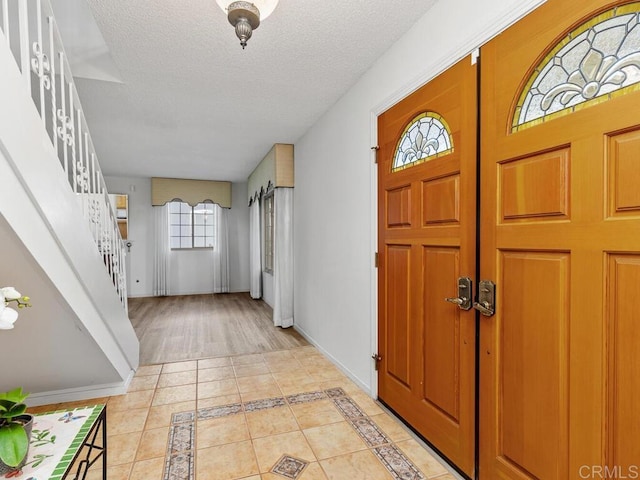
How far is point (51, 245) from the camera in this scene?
153cm

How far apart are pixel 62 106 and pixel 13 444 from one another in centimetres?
154

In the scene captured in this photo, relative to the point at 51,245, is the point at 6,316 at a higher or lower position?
lower

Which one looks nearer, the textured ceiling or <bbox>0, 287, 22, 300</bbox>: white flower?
<bbox>0, 287, 22, 300</bbox>: white flower

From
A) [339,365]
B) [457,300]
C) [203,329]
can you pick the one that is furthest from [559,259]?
[203,329]

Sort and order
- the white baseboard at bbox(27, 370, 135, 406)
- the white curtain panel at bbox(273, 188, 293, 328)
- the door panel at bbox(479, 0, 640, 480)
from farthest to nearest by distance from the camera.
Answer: the white curtain panel at bbox(273, 188, 293, 328) → the white baseboard at bbox(27, 370, 135, 406) → the door panel at bbox(479, 0, 640, 480)

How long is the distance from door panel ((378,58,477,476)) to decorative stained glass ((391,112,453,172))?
11mm

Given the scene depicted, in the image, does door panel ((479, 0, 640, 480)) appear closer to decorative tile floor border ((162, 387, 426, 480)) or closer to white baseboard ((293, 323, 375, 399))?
decorative tile floor border ((162, 387, 426, 480))

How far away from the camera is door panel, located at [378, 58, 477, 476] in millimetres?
1655

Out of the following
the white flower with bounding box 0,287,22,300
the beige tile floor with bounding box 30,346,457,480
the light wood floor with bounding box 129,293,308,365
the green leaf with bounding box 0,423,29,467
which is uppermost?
the white flower with bounding box 0,287,22,300

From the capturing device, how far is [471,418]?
1633mm

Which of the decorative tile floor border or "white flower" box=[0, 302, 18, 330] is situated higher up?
"white flower" box=[0, 302, 18, 330]

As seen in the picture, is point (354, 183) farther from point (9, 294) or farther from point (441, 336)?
point (9, 294)

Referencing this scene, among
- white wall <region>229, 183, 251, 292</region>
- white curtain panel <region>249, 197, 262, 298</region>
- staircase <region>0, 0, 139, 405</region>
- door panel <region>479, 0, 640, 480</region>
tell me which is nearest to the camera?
door panel <region>479, 0, 640, 480</region>

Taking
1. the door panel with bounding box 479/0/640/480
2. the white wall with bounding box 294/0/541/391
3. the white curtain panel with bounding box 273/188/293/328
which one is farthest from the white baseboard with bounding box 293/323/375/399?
the door panel with bounding box 479/0/640/480
